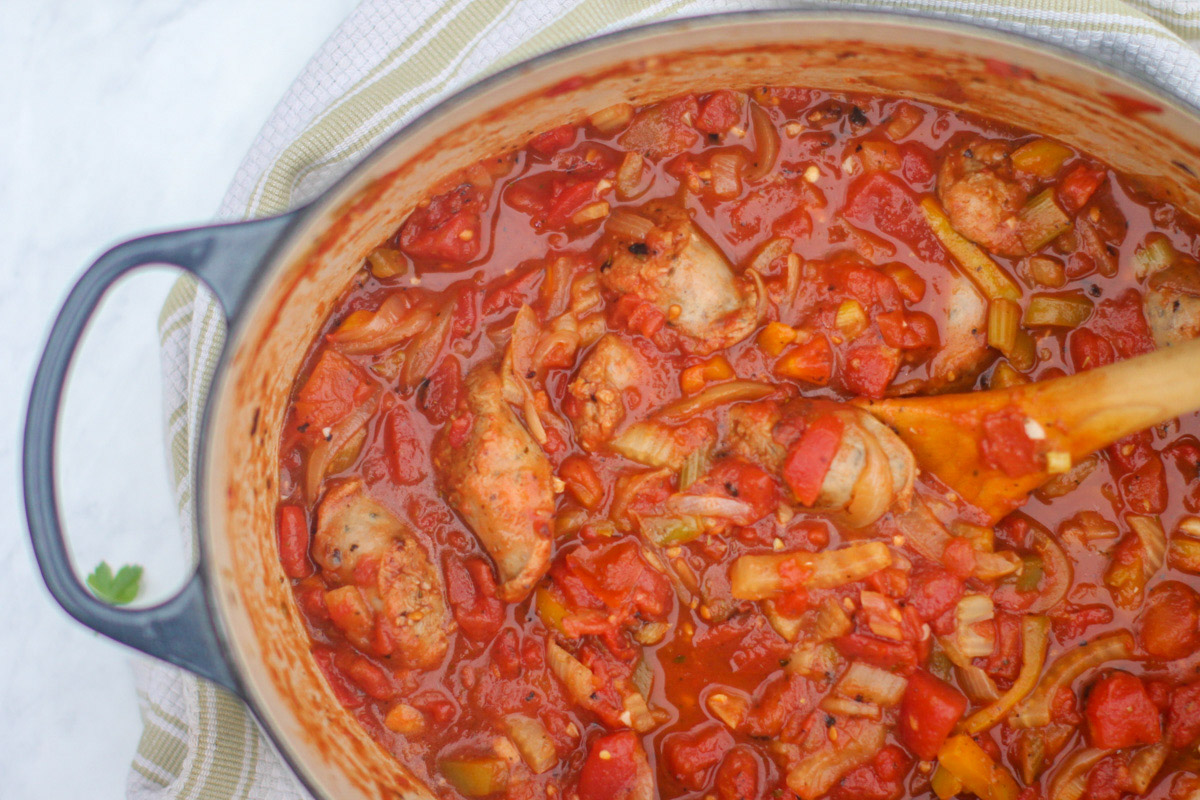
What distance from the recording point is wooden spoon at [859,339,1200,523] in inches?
100

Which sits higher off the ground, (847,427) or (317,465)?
(317,465)

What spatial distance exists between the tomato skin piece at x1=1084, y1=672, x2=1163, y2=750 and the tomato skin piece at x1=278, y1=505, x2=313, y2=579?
100 inches

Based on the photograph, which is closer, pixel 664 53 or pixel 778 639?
pixel 664 53

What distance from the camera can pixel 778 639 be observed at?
2.86 meters

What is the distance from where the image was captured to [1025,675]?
9.30ft

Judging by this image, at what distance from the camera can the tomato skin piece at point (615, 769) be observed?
9.11ft

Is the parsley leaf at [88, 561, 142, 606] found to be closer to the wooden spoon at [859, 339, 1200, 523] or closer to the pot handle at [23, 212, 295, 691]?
the pot handle at [23, 212, 295, 691]

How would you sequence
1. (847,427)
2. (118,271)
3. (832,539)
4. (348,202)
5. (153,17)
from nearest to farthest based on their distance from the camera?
(118,271), (348,202), (847,427), (832,539), (153,17)

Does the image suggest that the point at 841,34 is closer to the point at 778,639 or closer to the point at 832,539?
the point at 832,539

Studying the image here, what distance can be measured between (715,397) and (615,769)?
3.95 ft

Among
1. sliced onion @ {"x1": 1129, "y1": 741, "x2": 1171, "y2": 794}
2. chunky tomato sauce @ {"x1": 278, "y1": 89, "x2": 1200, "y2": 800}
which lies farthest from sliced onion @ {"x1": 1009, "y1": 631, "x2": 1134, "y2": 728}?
sliced onion @ {"x1": 1129, "y1": 741, "x2": 1171, "y2": 794}

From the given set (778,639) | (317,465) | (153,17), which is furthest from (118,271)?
(778,639)

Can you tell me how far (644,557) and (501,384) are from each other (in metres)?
0.71

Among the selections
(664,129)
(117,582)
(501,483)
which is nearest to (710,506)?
(501,483)
